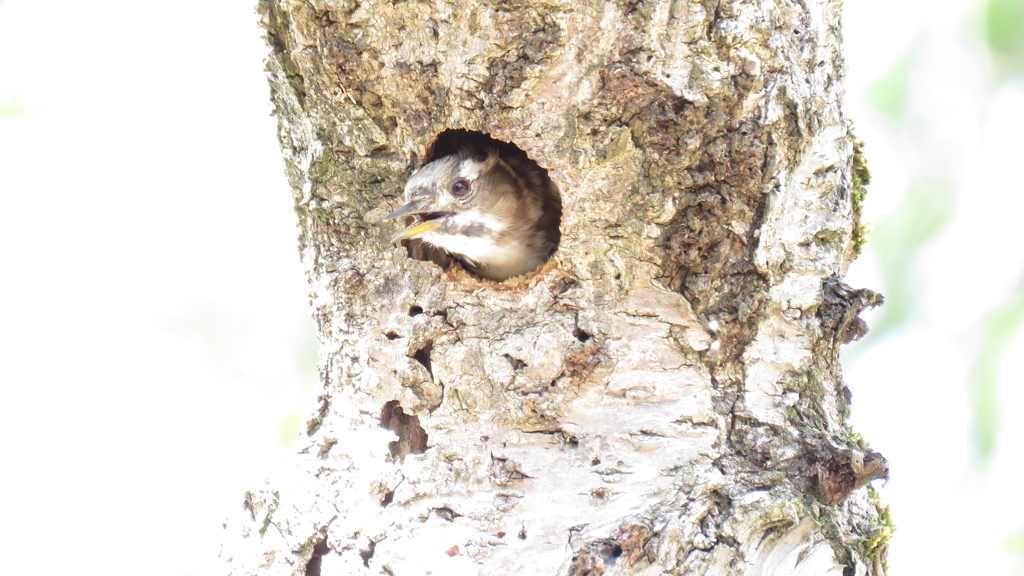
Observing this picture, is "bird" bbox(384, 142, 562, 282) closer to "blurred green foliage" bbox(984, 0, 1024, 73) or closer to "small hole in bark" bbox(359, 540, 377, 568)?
A: "small hole in bark" bbox(359, 540, 377, 568)

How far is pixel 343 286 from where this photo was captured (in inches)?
122

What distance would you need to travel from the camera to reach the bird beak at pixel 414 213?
3.05m

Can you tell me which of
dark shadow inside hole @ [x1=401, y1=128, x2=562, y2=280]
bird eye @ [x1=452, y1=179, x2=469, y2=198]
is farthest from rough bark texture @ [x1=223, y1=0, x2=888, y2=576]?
dark shadow inside hole @ [x1=401, y1=128, x2=562, y2=280]

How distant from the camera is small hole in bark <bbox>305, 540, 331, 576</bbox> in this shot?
2.91 metres

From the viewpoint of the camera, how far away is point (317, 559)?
2.93 metres

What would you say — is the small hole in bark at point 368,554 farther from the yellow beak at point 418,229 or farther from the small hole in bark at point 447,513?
the yellow beak at point 418,229

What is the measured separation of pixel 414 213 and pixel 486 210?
2.88 ft

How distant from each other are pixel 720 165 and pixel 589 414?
0.88 meters

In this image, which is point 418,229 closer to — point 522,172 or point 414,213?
point 414,213

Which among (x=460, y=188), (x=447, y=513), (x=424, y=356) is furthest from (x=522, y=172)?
(x=447, y=513)

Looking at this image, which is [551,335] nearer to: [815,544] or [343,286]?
[343,286]

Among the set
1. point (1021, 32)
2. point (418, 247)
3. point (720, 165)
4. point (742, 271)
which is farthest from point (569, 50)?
point (1021, 32)

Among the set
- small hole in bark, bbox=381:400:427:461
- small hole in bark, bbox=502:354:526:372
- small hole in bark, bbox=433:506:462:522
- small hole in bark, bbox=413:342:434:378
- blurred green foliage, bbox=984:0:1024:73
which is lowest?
small hole in bark, bbox=433:506:462:522

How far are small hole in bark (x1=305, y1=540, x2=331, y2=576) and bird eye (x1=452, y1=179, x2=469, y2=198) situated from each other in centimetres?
153
